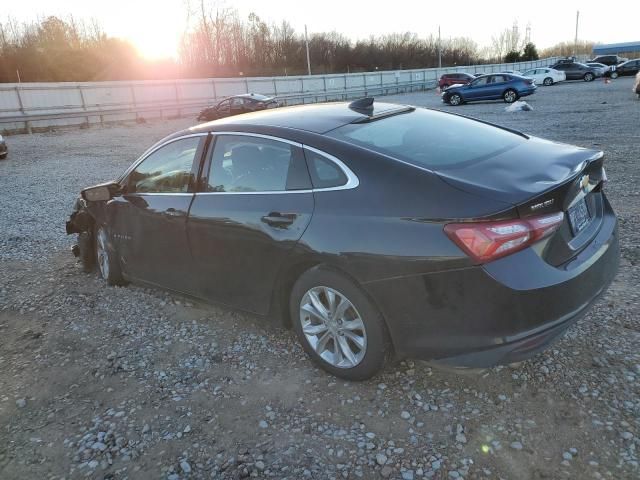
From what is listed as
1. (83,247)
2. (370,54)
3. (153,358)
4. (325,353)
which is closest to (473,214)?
(325,353)

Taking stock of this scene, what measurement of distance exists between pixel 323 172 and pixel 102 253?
309 cm

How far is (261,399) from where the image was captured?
3.12 meters

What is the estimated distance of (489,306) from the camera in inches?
97.7

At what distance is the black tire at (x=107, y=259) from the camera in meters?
4.81

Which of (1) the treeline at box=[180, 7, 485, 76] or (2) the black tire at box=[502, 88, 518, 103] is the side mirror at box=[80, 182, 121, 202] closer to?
(2) the black tire at box=[502, 88, 518, 103]

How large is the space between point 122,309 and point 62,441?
181 centimetres

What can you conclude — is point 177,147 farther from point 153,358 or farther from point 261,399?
point 261,399

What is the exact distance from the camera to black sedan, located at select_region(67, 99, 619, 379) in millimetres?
2502

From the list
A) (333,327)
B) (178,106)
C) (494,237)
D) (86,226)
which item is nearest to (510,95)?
(178,106)

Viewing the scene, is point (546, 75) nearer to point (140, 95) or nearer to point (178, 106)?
point (178, 106)

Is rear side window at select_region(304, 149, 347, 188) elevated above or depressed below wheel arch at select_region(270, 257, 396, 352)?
above

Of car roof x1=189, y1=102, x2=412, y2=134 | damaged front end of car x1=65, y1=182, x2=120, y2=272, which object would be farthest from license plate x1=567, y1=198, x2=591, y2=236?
damaged front end of car x1=65, y1=182, x2=120, y2=272

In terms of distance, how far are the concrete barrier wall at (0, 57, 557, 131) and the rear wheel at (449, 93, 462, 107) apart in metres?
13.4

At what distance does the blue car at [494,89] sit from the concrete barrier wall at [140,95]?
550 inches
